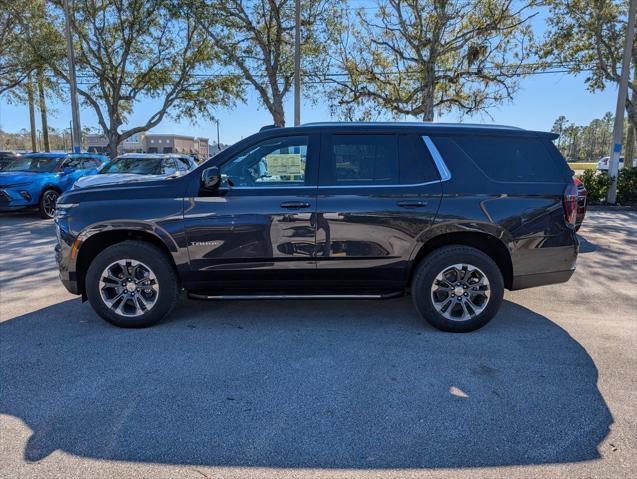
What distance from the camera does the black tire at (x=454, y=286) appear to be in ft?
13.6

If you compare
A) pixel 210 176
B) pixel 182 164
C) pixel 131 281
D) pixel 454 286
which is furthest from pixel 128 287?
pixel 182 164

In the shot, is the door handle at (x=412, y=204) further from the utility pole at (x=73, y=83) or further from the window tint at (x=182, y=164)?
the utility pole at (x=73, y=83)

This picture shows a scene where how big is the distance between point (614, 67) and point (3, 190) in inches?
741

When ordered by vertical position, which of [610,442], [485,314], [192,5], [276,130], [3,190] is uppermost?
[192,5]

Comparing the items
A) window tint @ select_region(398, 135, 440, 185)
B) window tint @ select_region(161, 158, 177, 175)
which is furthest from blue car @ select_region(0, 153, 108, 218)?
window tint @ select_region(398, 135, 440, 185)

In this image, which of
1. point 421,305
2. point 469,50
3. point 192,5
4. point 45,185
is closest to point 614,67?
point 469,50

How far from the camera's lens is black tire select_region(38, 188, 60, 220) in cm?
1157

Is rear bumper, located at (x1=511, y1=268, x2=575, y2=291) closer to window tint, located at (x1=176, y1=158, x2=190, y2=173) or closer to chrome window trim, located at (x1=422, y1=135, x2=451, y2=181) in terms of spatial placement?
chrome window trim, located at (x1=422, y1=135, x2=451, y2=181)

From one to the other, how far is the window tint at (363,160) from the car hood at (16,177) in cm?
1009

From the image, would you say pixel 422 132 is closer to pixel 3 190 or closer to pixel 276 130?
pixel 276 130

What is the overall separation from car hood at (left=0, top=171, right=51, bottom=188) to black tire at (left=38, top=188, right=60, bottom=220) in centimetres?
44

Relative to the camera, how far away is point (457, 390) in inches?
128

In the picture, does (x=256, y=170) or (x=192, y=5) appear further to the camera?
(x=192, y=5)

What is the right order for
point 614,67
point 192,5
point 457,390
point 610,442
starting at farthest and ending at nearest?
point 192,5 < point 614,67 < point 457,390 < point 610,442
